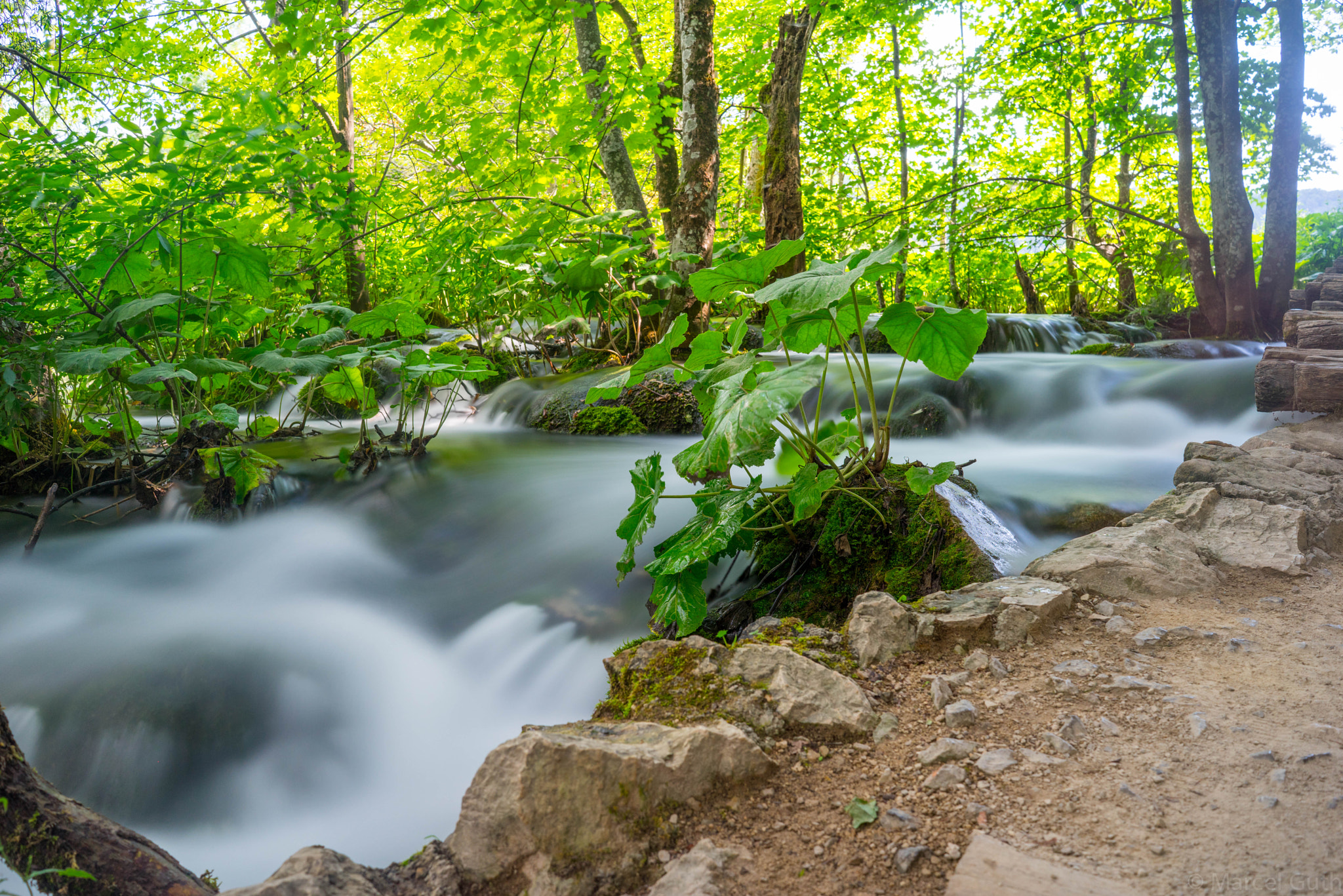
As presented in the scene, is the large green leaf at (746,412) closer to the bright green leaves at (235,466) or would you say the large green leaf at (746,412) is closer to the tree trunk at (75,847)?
the tree trunk at (75,847)

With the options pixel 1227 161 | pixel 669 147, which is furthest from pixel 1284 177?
pixel 669 147

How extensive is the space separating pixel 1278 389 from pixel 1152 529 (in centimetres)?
209

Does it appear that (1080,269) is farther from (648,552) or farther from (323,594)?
(323,594)

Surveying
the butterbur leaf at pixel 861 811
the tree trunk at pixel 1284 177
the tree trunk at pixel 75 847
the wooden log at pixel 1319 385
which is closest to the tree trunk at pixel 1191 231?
the tree trunk at pixel 1284 177

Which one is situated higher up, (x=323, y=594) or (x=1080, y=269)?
(x=1080, y=269)

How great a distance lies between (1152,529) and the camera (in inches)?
82.7

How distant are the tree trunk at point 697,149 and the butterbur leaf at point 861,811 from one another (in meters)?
4.98

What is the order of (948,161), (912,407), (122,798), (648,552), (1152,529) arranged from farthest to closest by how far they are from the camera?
(948,161)
(912,407)
(648,552)
(1152,529)
(122,798)

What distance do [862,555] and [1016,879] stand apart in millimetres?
1425

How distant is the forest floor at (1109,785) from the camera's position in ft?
3.10

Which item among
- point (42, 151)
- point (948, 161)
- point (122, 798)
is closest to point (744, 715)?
point (122, 798)

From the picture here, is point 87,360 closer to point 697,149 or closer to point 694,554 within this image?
point 694,554

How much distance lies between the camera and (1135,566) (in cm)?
185

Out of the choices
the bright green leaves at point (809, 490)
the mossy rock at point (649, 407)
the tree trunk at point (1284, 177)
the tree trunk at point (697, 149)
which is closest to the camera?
the bright green leaves at point (809, 490)
